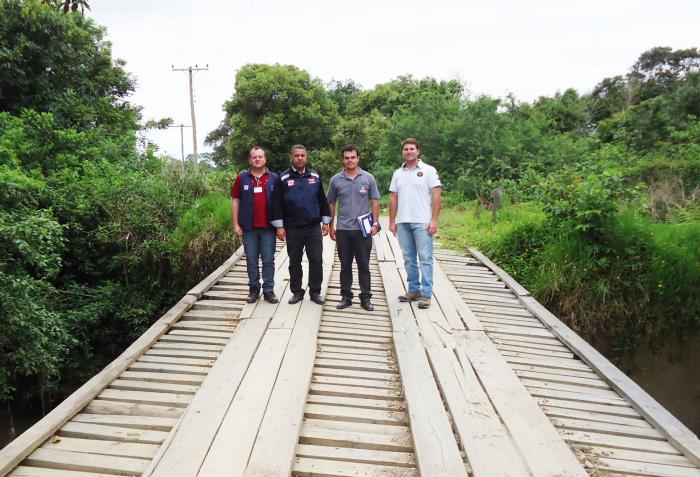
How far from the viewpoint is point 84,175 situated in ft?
27.8

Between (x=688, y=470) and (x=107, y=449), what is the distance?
119 inches

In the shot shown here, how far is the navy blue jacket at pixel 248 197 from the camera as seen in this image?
472 centimetres

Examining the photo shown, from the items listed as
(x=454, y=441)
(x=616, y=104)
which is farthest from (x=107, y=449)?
(x=616, y=104)

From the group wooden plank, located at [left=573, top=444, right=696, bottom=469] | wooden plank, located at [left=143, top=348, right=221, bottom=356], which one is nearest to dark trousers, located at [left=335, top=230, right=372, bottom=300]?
wooden plank, located at [left=143, top=348, right=221, bottom=356]

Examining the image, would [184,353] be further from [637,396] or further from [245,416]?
[637,396]

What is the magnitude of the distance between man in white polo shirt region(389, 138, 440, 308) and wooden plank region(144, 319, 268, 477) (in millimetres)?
1686

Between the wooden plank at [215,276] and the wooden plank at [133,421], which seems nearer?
the wooden plank at [133,421]

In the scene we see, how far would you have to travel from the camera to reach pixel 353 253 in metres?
4.94

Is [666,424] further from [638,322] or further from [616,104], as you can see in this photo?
[616,104]

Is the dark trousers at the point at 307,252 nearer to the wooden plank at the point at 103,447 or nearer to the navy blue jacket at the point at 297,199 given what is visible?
the navy blue jacket at the point at 297,199

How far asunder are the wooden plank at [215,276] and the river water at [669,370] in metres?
3.44

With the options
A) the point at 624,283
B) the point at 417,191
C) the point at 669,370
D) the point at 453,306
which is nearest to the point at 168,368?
the point at 417,191

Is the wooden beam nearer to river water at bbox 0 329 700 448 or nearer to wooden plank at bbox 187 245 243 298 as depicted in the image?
wooden plank at bbox 187 245 243 298

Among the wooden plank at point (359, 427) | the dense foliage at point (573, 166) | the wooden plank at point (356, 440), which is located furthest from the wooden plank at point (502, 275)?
the wooden plank at point (356, 440)
